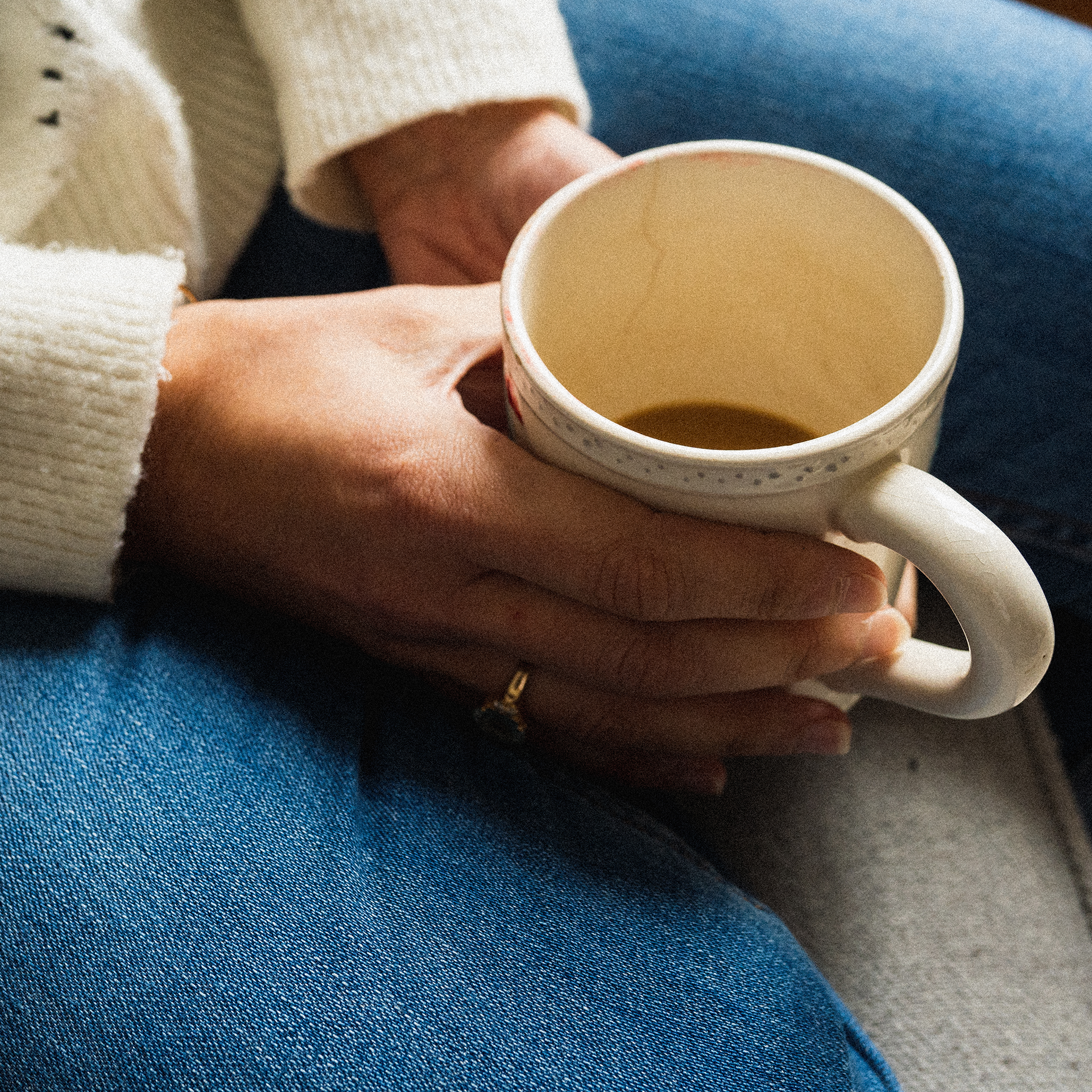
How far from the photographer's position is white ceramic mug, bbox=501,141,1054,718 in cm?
37

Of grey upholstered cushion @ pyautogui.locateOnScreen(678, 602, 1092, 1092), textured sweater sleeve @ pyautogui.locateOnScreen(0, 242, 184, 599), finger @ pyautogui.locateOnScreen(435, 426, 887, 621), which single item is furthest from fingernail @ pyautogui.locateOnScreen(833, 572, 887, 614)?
textured sweater sleeve @ pyautogui.locateOnScreen(0, 242, 184, 599)

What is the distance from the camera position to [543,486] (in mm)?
445

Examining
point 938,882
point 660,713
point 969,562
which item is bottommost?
point 938,882

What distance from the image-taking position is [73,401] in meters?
0.50

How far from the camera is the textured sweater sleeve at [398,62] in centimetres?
62

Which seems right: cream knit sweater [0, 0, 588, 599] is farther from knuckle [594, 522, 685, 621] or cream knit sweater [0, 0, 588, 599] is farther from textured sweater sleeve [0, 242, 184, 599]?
knuckle [594, 522, 685, 621]

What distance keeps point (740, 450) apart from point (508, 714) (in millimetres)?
217

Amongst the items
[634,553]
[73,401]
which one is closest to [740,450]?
[634,553]

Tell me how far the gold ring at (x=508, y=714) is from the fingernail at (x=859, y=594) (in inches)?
7.2

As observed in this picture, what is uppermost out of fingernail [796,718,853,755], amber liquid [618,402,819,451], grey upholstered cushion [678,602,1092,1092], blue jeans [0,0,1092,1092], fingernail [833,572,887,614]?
fingernail [833,572,887,614]

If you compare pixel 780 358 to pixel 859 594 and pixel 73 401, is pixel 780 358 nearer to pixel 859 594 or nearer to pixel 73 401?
pixel 859 594

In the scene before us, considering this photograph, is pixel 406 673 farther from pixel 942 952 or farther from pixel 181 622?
pixel 942 952

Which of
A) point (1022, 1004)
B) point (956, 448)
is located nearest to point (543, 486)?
point (956, 448)

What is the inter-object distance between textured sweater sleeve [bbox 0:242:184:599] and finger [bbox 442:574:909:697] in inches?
7.5
